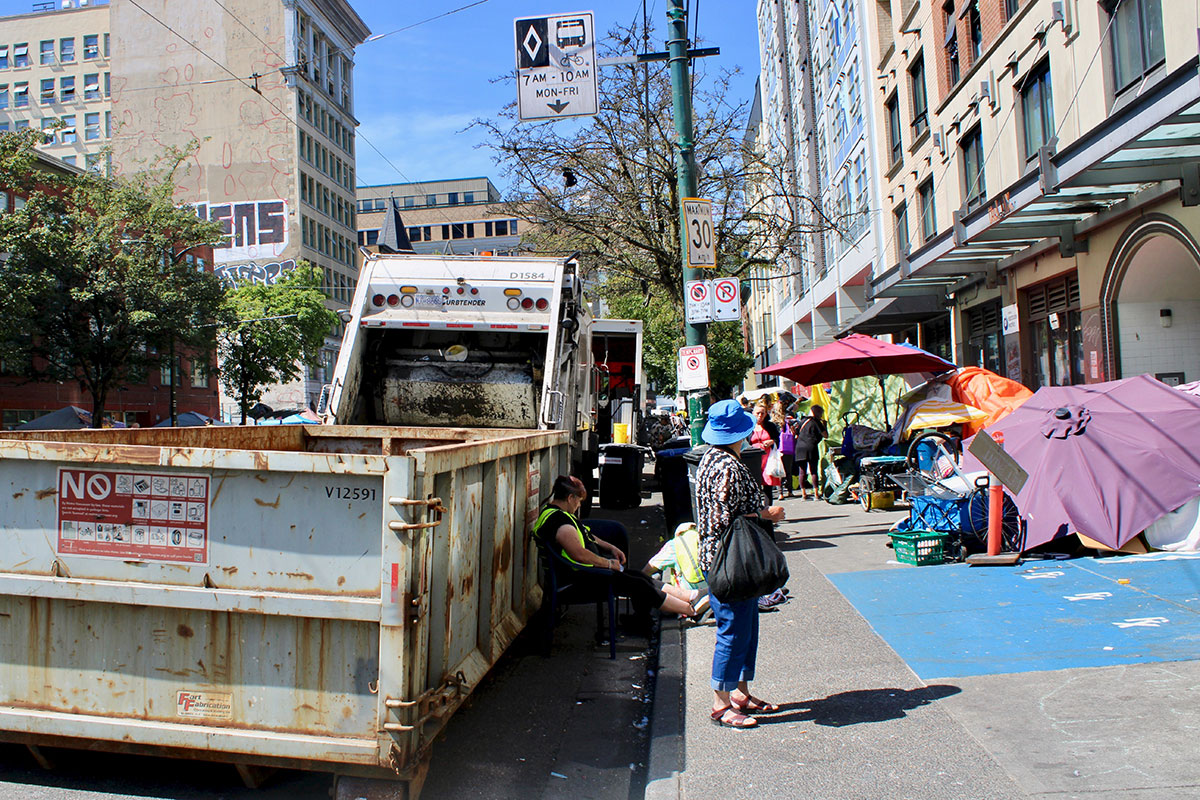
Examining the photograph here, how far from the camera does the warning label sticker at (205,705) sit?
384 cm

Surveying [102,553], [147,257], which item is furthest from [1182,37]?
[147,257]

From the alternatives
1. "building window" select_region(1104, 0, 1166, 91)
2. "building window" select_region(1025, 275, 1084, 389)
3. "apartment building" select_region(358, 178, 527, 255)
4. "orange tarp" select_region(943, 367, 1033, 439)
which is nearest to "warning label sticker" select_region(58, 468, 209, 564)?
"orange tarp" select_region(943, 367, 1033, 439)

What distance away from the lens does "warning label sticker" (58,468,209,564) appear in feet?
12.6

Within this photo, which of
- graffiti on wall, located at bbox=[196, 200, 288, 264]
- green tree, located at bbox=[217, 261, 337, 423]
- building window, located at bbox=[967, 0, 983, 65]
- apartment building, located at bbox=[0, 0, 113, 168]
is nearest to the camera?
building window, located at bbox=[967, 0, 983, 65]

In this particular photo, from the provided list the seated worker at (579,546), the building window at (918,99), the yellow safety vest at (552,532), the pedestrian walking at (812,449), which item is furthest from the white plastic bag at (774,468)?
the building window at (918,99)

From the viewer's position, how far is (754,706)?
5.00 m

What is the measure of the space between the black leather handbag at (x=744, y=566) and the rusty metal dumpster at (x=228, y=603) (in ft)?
4.81

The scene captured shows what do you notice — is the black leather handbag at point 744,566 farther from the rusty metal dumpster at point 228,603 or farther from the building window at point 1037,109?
the building window at point 1037,109

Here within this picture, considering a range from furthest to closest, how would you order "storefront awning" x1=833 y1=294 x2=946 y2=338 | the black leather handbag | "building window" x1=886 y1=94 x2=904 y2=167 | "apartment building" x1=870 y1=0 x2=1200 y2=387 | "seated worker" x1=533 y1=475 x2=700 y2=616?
"building window" x1=886 y1=94 x2=904 y2=167, "storefront awning" x1=833 y1=294 x2=946 y2=338, "apartment building" x1=870 y1=0 x2=1200 y2=387, "seated worker" x1=533 y1=475 x2=700 y2=616, the black leather handbag

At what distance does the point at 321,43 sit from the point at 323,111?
523 cm

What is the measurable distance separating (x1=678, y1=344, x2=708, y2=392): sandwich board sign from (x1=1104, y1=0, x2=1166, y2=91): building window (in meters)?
7.01

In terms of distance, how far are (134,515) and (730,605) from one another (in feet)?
9.34

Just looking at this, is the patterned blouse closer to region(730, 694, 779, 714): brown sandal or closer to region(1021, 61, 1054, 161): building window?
region(730, 694, 779, 714): brown sandal

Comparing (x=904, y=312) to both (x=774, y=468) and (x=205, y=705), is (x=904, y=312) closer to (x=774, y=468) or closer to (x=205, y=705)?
(x=774, y=468)
